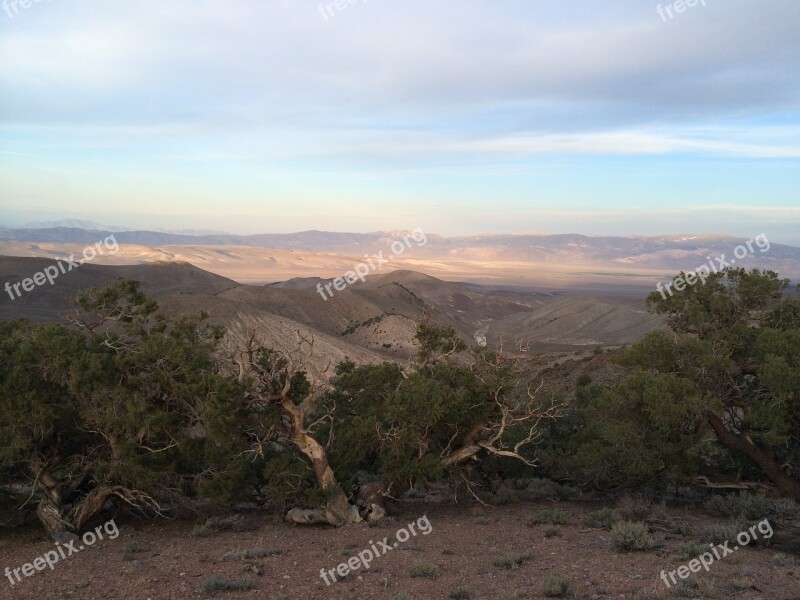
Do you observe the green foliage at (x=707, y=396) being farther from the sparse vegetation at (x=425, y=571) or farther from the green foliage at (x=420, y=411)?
the sparse vegetation at (x=425, y=571)

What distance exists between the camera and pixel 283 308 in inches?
2916

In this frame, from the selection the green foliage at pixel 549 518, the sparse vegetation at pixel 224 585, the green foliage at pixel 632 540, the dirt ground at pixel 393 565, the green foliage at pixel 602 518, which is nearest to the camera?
the dirt ground at pixel 393 565

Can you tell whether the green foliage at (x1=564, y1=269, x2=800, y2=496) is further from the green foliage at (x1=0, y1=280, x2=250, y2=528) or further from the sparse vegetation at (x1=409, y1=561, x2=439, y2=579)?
the green foliage at (x1=0, y1=280, x2=250, y2=528)

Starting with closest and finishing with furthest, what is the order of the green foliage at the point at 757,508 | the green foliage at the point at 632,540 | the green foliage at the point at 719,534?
the green foliage at the point at 632,540, the green foliage at the point at 719,534, the green foliage at the point at 757,508

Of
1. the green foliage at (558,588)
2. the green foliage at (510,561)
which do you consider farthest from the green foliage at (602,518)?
the green foliage at (558,588)

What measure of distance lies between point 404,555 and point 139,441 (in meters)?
6.50

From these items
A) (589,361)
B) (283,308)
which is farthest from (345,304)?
(589,361)

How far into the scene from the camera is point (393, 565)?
1044 centimetres

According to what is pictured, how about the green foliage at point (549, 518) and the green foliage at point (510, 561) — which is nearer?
the green foliage at point (510, 561)

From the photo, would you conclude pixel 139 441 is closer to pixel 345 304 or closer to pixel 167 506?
pixel 167 506

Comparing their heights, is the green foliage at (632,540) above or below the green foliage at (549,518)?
above

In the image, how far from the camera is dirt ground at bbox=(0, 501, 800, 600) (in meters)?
8.90

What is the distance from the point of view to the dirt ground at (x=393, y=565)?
890 centimetres

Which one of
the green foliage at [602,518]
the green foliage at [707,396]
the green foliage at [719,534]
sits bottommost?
the green foliage at [602,518]
